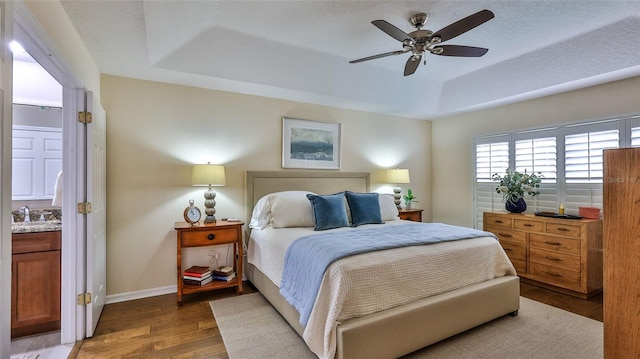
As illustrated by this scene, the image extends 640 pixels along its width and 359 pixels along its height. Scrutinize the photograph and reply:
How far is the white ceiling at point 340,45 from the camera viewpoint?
7.99 feet

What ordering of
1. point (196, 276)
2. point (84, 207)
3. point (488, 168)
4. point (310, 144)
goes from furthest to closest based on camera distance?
point (488, 168)
point (310, 144)
point (196, 276)
point (84, 207)

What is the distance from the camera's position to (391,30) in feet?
7.16

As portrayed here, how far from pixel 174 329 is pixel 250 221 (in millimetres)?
1455

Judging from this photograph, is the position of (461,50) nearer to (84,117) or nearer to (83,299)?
(84,117)

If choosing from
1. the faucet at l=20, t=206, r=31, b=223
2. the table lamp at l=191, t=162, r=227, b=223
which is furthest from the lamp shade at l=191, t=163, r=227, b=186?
the faucet at l=20, t=206, r=31, b=223

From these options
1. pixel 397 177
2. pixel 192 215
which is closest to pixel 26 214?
pixel 192 215

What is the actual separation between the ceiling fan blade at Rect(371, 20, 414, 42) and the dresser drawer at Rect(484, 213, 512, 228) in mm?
2894

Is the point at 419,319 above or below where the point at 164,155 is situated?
below

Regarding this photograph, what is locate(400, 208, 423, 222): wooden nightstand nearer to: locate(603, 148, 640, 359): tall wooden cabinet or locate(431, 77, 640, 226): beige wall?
locate(431, 77, 640, 226): beige wall

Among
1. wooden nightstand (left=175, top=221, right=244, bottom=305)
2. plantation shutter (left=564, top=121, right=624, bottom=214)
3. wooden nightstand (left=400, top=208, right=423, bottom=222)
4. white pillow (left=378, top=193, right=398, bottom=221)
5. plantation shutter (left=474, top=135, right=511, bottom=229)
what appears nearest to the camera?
wooden nightstand (left=175, top=221, right=244, bottom=305)

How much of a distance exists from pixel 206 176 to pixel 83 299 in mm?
1477

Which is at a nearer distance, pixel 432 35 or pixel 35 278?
Result: pixel 432 35

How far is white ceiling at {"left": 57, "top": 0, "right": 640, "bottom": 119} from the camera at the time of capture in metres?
2.44

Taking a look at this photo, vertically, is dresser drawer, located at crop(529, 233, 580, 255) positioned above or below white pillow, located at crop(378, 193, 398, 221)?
below
